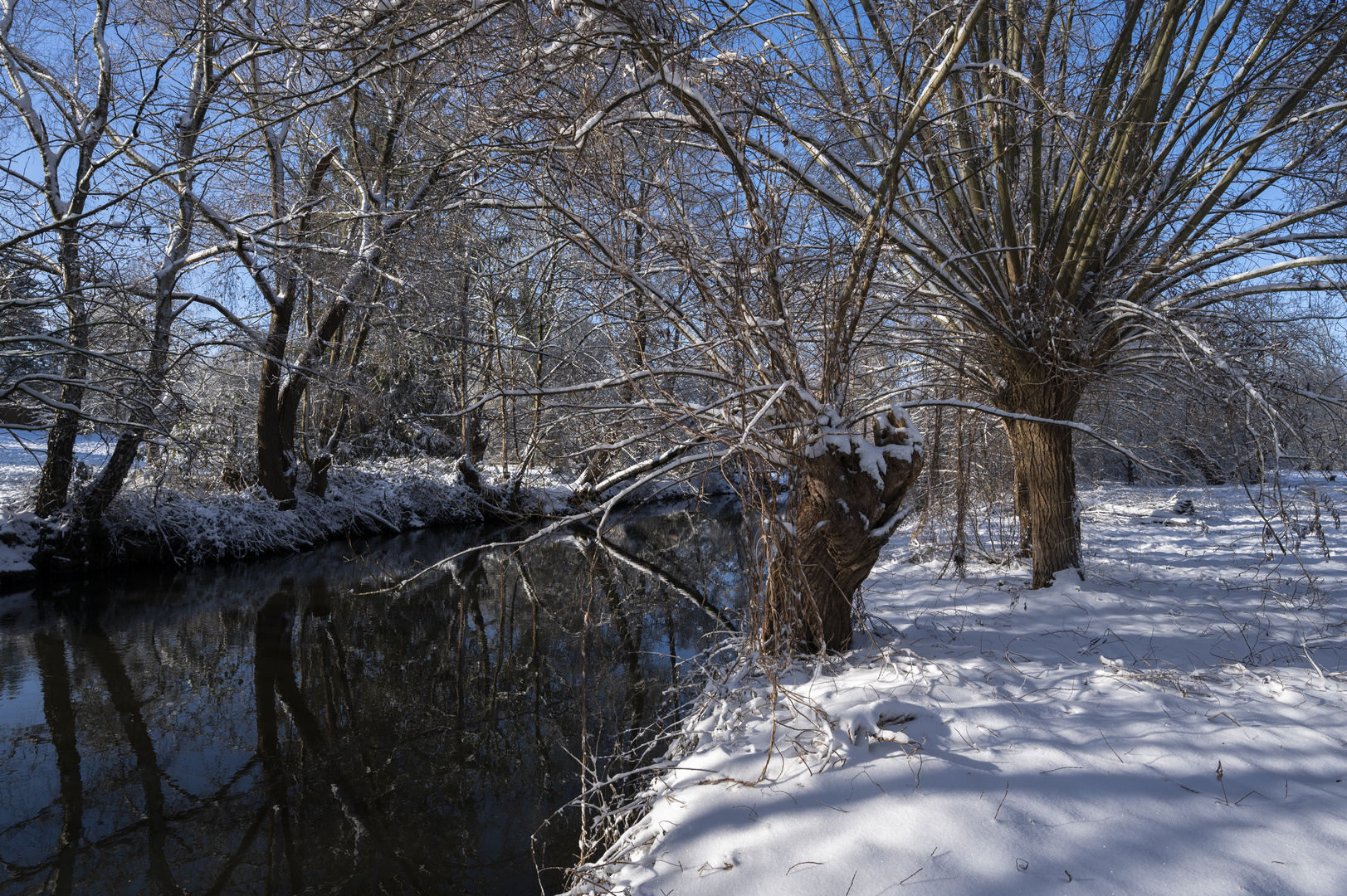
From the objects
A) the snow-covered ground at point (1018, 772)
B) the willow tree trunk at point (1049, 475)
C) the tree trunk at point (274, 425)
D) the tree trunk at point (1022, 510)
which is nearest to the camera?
the snow-covered ground at point (1018, 772)

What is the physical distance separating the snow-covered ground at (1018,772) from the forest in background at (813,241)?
86 centimetres

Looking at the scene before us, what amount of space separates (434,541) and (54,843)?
33.3 ft

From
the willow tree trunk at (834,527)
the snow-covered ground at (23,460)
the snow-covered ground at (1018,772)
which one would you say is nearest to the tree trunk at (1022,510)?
the snow-covered ground at (1018,772)

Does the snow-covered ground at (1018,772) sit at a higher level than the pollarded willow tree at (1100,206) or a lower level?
lower

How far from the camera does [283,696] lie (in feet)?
19.1

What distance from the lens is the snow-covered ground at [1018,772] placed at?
2270mm

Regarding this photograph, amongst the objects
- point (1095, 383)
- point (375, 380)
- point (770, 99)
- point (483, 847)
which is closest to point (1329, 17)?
point (1095, 383)

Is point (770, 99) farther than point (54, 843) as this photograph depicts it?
Yes

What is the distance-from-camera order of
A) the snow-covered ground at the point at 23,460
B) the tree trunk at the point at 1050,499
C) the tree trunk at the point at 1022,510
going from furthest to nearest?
the snow-covered ground at the point at 23,460
the tree trunk at the point at 1022,510
the tree trunk at the point at 1050,499

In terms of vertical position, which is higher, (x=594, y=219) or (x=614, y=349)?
(x=594, y=219)

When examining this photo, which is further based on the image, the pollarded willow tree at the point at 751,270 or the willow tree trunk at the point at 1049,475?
the willow tree trunk at the point at 1049,475

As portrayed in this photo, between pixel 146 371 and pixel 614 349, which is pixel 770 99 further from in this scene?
pixel 146 371

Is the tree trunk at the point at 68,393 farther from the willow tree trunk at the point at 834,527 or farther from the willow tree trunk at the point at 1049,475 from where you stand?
the willow tree trunk at the point at 1049,475

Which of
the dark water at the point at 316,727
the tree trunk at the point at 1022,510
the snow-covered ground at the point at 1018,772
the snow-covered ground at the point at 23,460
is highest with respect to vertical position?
the snow-covered ground at the point at 23,460
